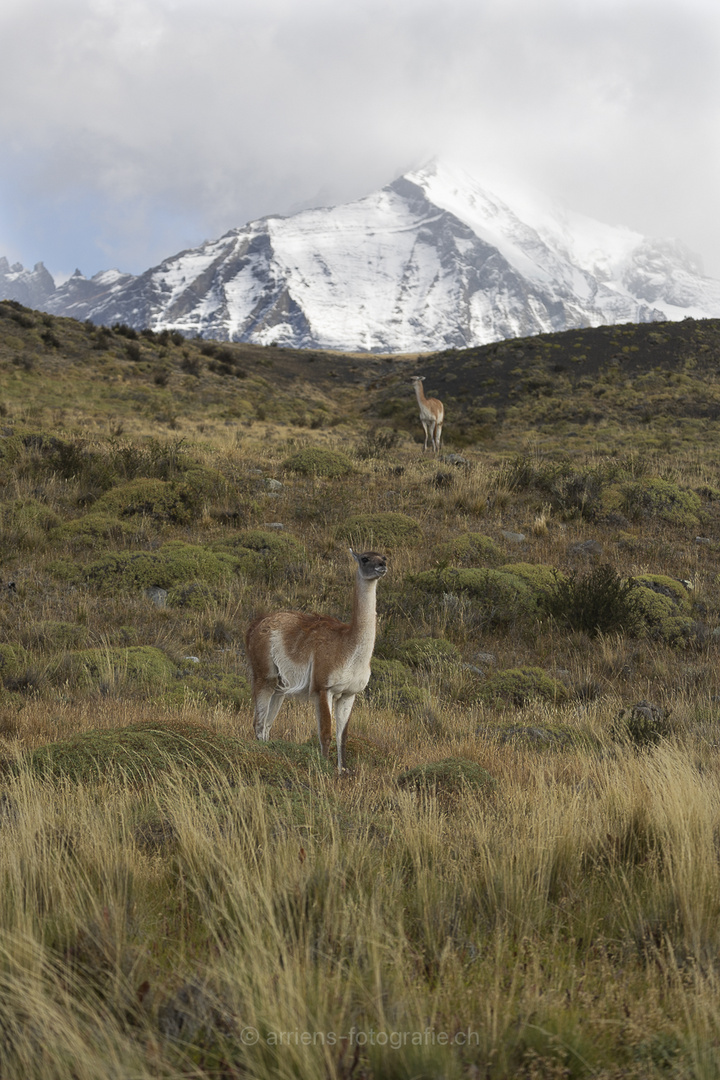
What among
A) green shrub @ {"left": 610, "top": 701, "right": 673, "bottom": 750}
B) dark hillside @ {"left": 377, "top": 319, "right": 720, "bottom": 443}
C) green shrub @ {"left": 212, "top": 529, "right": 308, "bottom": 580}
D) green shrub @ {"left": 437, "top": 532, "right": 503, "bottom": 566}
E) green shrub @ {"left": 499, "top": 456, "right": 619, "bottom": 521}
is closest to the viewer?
green shrub @ {"left": 610, "top": 701, "right": 673, "bottom": 750}

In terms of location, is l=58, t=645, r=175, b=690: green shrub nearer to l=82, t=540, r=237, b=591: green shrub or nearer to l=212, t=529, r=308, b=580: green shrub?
l=82, t=540, r=237, b=591: green shrub

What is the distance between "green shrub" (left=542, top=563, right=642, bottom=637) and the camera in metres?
9.20

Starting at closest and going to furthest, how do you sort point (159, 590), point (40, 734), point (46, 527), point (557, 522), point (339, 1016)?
point (339, 1016) → point (40, 734) → point (159, 590) → point (46, 527) → point (557, 522)

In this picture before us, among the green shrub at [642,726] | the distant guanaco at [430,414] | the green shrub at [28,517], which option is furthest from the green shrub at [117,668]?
the distant guanaco at [430,414]

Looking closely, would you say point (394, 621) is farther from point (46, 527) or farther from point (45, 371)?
point (45, 371)

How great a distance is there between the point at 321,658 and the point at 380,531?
23.2 ft

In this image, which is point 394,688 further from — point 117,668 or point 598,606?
point 598,606

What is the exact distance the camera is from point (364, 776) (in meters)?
4.51

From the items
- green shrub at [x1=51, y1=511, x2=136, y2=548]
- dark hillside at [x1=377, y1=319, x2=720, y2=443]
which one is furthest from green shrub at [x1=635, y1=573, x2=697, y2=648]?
dark hillside at [x1=377, y1=319, x2=720, y2=443]

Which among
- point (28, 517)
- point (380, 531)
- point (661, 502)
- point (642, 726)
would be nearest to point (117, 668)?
point (642, 726)

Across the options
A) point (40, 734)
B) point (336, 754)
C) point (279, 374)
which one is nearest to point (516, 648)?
point (336, 754)

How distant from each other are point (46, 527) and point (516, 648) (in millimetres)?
7396

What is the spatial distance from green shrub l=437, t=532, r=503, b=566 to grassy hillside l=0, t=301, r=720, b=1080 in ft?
0.23

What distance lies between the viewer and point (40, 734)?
5.33 m
